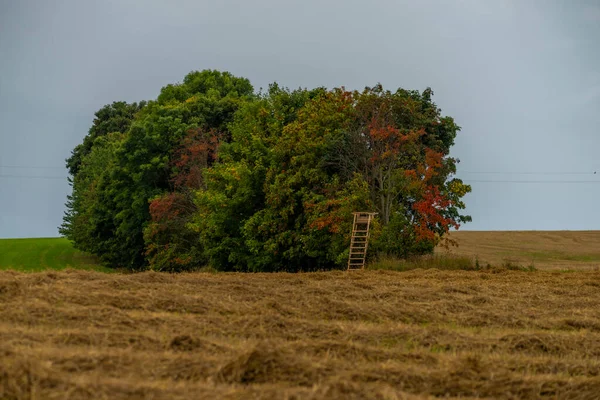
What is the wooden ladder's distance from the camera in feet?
102

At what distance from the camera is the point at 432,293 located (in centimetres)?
1805

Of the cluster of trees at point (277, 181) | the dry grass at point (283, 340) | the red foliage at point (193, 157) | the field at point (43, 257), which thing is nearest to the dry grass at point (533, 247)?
the cluster of trees at point (277, 181)

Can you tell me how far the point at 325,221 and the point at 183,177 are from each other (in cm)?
1649

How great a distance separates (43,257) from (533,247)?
39.5m

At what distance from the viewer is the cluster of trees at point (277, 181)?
3259 centimetres

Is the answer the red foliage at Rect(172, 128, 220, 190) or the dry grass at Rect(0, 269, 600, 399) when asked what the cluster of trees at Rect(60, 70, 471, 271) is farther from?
the dry grass at Rect(0, 269, 600, 399)

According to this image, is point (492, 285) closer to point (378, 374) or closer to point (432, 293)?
point (432, 293)

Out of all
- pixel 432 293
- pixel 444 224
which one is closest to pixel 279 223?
pixel 444 224

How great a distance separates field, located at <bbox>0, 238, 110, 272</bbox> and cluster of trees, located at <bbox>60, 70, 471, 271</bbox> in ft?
17.8

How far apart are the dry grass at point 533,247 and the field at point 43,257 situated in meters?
25.8

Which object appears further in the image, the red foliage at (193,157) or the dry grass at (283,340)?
the red foliage at (193,157)

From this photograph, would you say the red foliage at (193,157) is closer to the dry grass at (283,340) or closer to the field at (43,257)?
the field at (43,257)

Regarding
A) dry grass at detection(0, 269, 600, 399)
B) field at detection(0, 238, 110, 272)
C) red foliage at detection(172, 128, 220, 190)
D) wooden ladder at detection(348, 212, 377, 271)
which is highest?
red foliage at detection(172, 128, 220, 190)

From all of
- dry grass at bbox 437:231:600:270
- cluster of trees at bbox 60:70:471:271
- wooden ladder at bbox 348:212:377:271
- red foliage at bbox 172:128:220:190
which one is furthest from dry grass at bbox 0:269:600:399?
dry grass at bbox 437:231:600:270
